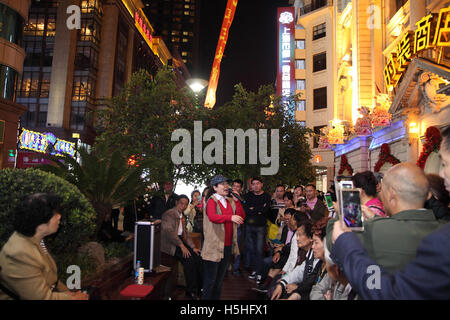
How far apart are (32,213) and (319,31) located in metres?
34.7

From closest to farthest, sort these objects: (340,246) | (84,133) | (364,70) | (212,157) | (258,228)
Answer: (340,246) < (258,228) < (212,157) < (364,70) < (84,133)

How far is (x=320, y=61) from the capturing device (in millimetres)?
31609

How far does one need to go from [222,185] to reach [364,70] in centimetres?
1719

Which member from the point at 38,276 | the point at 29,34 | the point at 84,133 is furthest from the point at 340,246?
the point at 29,34

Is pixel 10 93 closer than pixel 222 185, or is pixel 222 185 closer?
pixel 222 185

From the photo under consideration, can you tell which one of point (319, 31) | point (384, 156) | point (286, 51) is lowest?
point (384, 156)

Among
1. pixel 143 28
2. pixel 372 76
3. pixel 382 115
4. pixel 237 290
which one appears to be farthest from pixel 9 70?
pixel 143 28

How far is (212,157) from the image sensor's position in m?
14.2

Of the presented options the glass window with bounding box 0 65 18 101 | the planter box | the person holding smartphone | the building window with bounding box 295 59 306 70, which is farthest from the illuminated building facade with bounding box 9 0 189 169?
the planter box

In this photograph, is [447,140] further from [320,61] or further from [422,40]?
[320,61]

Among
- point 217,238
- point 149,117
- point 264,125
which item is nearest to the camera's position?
point 217,238

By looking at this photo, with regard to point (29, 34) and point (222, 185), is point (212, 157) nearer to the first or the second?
point (222, 185)

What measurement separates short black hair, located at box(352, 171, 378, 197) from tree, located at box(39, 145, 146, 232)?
3927 millimetres

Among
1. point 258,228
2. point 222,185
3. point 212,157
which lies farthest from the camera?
point 212,157
